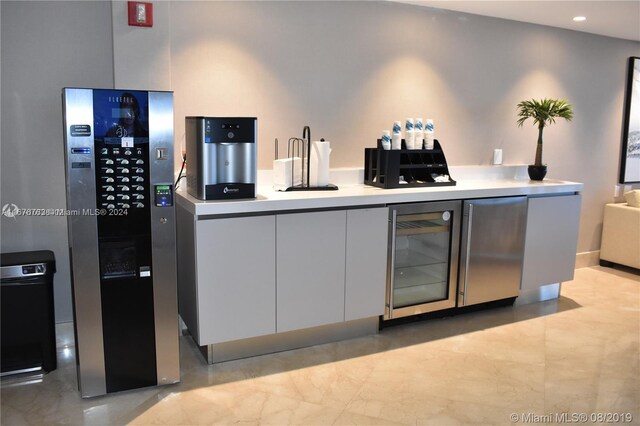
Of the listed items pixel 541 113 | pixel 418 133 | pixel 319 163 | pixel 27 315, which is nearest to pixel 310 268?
pixel 319 163

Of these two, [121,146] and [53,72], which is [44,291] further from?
[53,72]

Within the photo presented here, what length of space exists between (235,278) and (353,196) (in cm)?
85

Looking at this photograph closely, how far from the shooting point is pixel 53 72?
305 centimetres

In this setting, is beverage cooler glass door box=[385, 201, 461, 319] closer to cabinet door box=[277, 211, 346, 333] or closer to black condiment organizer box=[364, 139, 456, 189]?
black condiment organizer box=[364, 139, 456, 189]

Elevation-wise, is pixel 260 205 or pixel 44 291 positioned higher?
pixel 260 205

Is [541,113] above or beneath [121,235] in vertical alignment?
above

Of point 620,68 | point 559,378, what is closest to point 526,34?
point 620,68

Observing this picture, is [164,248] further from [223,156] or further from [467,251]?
[467,251]

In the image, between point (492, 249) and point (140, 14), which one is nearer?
point (140, 14)

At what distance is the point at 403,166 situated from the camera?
3.65 m

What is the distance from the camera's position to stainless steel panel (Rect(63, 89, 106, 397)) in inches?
95.3

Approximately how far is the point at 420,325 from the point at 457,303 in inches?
12.4

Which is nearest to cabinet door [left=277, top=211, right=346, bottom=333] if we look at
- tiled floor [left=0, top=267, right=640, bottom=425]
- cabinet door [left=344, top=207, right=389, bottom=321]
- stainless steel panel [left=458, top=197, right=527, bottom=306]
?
cabinet door [left=344, top=207, right=389, bottom=321]

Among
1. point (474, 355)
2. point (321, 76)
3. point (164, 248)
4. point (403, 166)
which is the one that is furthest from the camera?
point (321, 76)
